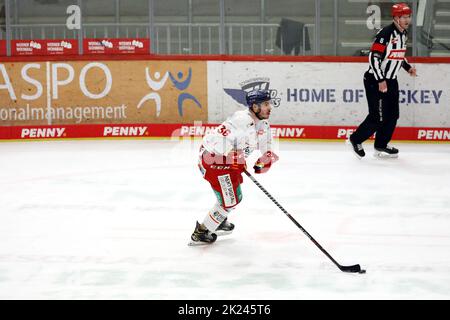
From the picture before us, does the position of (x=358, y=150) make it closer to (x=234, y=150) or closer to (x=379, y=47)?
(x=379, y=47)

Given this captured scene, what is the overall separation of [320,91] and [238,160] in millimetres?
5979

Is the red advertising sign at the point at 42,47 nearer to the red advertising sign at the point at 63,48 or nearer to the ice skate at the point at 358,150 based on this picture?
the red advertising sign at the point at 63,48

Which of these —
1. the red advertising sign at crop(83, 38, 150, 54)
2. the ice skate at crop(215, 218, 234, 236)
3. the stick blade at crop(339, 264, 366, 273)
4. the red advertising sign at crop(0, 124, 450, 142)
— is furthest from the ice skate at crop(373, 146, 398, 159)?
the stick blade at crop(339, 264, 366, 273)

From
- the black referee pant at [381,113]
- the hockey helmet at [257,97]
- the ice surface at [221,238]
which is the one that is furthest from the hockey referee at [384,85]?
the hockey helmet at [257,97]

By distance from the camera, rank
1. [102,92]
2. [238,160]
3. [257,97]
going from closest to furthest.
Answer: [257,97], [238,160], [102,92]

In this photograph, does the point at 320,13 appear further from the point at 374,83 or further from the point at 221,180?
the point at 221,180

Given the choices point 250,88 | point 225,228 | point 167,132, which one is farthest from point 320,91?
point 225,228

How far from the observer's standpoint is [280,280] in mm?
4762

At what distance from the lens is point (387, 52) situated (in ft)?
30.8

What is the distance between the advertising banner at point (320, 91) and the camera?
11.0 metres

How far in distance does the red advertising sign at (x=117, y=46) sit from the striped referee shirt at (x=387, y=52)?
11.3 ft

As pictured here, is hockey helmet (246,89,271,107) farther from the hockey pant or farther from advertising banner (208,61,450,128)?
advertising banner (208,61,450,128)
